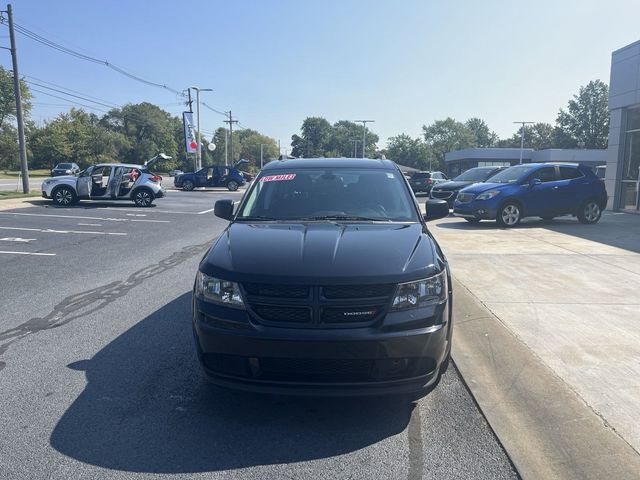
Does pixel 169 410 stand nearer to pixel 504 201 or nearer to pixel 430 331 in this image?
pixel 430 331

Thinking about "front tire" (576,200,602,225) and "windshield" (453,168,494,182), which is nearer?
"front tire" (576,200,602,225)

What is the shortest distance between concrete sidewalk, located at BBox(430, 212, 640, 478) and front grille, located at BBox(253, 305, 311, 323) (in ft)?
4.68

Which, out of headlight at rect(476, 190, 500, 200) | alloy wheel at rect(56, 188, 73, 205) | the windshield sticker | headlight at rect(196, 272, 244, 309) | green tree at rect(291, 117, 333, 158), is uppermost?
green tree at rect(291, 117, 333, 158)

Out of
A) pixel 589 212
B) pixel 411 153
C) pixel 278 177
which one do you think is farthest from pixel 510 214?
pixel 411 153

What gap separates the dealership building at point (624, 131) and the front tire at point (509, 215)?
21.6 feet

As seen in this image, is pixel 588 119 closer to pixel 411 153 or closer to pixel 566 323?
pixel 411 153

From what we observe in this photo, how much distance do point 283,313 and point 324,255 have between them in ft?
1.59

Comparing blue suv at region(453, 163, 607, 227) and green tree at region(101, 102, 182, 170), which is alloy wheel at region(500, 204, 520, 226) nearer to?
blue suv at region(453, 163, 607, 227)

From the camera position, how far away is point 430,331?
3127mm

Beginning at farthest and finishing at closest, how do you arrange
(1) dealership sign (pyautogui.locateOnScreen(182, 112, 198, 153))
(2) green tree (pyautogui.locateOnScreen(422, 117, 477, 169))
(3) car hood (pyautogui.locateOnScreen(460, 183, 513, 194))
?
1. (2) green tree (pyautogui.locateOnScreen(422, 117, 477, 169))
2. (1) dealership sign (pyautogui.locateOnScreen(182, 112, 198, 153))
3. (3) car hood (pyautogui.locateOnScreen(460, 183, 513, 194))

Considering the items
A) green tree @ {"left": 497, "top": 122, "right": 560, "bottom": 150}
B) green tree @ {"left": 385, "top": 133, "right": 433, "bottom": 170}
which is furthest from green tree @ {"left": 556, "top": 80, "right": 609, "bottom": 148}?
green tree @ {"left": 385, "top": 133, "right": 433, "bottom": 170}

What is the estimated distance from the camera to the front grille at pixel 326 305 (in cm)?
306

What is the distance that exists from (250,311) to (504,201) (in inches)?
460

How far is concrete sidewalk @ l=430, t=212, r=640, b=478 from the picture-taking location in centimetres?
339
